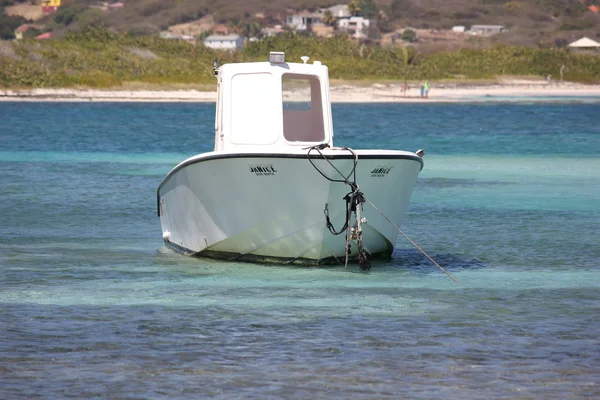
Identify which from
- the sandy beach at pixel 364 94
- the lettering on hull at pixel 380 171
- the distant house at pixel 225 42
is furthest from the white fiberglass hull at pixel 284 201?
the distant house at pixel 225 42

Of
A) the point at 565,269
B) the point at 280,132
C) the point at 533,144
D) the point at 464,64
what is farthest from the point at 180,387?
the point at 464,64

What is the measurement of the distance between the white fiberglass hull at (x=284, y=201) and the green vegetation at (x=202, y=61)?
10433 cm

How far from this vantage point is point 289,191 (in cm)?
1402

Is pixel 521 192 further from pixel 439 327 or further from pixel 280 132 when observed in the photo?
pixel 439 327

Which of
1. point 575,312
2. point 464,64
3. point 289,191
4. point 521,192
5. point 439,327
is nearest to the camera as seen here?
point 439,327

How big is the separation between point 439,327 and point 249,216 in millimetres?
3774

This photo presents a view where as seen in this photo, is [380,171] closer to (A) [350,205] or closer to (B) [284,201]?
(A) [350,205]

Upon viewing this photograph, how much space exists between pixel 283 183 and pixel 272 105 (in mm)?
1687

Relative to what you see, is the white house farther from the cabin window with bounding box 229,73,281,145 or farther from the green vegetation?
the cabin window with bounding box 229,73,281,145

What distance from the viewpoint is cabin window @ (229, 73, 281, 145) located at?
15203 mm

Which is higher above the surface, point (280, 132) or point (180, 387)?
point (280, 132)

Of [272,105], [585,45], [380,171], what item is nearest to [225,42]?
[585,45]

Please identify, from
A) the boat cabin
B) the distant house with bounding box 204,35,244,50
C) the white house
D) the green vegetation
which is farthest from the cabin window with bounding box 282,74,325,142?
the distant house with bounding box 204,35,244,50

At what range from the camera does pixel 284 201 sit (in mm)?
14125
